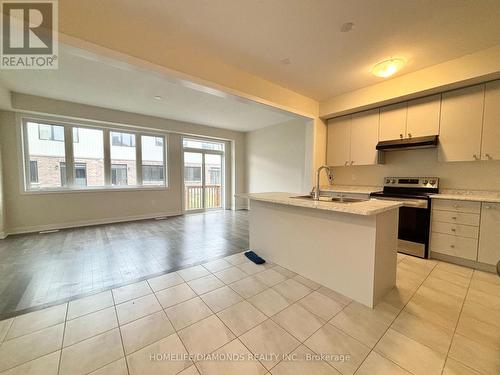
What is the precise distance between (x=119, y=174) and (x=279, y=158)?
4393mm

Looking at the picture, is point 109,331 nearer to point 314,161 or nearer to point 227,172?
point 314,161

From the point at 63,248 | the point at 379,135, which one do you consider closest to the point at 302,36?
the point at 379,135

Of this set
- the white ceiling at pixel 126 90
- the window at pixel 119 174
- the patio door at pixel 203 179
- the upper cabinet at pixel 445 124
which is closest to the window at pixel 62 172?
the window at pixel 119 174

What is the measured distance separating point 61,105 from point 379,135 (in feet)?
21.0

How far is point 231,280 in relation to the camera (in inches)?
90.0

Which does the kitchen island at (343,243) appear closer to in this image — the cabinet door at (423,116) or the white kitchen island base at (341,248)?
the white kitchen island base at (341,248)

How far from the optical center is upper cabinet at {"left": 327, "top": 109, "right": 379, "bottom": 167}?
3592 millimetres

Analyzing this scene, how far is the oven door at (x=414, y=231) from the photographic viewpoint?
2852 millimetres

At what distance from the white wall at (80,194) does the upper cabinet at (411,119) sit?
4.61 m

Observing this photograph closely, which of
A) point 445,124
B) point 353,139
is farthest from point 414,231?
point 353,139

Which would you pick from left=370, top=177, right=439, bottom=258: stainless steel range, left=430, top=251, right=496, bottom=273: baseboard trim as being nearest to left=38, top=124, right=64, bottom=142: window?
left=370, top=177, right=439, bottom=258: stainless steel range

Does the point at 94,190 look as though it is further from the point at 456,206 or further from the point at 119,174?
the point at 456,206

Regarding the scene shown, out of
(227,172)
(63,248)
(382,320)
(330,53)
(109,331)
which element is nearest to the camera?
(109,331)

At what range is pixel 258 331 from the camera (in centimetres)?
154
